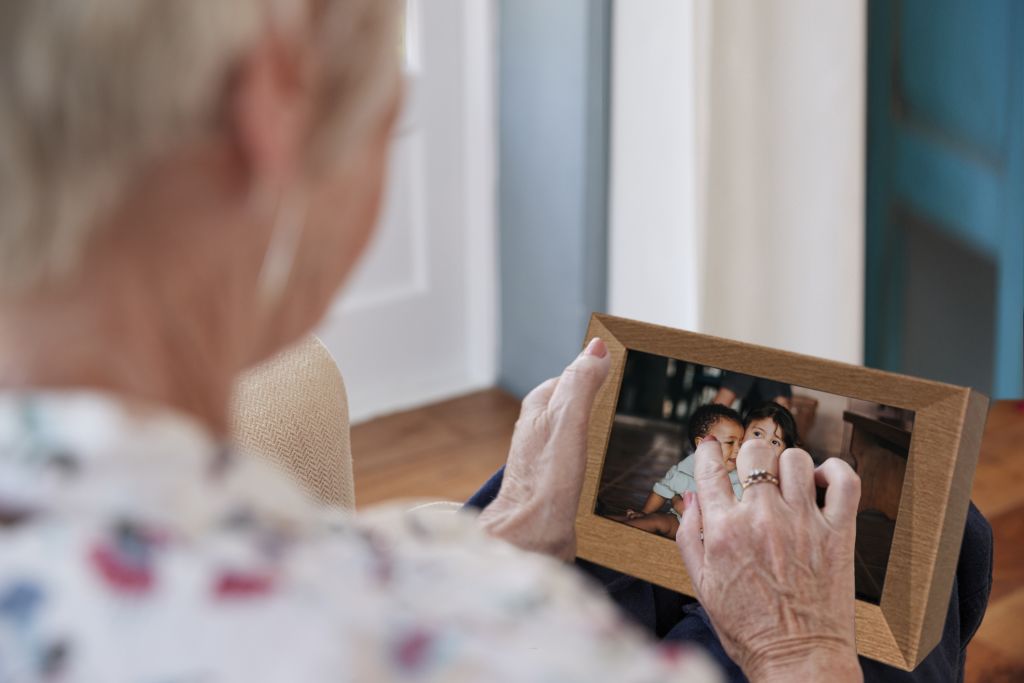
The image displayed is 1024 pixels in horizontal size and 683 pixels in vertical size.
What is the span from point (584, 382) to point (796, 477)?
0.19 m

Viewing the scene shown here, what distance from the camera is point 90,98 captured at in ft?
1.29

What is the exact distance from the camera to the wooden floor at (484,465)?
1.76 meters

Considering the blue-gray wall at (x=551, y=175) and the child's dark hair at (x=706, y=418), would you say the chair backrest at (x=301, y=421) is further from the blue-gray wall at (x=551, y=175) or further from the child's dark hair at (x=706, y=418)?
the blue-gray wall at (x=551, y=175)

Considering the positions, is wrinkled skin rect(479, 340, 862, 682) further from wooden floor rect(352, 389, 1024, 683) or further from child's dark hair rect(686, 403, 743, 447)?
wooden floor rect(352, 389, 1024, 683)

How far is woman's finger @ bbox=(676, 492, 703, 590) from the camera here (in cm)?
83

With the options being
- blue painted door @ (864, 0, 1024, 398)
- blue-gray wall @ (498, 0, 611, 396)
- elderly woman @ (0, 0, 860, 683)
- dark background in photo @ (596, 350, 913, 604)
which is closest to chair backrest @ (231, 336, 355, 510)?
dark background in photo @ (596, 350, 913, 604)

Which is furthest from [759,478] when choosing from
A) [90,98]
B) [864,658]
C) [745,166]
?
[745,166]

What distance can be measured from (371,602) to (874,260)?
1.92 m

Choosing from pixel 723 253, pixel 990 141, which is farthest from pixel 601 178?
pixel 990 141

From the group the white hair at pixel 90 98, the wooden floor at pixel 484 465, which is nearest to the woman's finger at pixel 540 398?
the white hair at pixel 90 98

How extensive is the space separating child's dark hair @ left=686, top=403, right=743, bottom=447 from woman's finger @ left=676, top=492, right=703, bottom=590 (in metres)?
0.05

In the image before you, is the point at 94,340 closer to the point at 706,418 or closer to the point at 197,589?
the point at 197,589

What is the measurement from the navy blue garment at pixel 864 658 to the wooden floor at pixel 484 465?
0.85 metres

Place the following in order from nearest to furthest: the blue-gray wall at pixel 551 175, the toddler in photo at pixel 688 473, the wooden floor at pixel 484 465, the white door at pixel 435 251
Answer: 1. the toddler in photo at pixel 688 473
2. the wooden floor at pixel 484 465
3. the blue-gray wall at pixel 551 175
4. the white door at pixel 435 251
